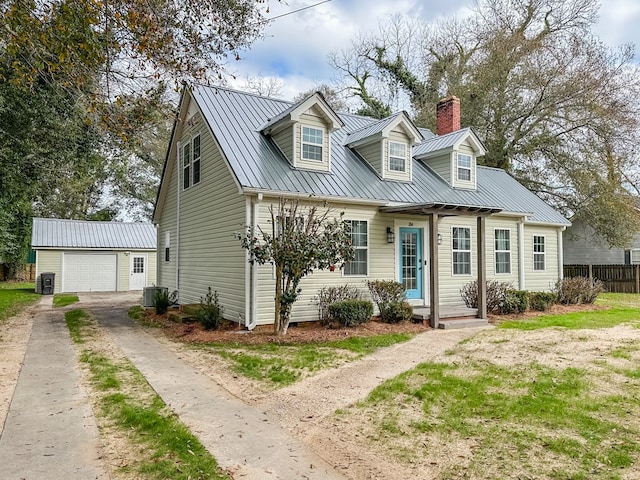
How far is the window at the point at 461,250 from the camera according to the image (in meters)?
13.1

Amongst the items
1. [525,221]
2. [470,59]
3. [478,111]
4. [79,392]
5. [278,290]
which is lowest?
[79,392]

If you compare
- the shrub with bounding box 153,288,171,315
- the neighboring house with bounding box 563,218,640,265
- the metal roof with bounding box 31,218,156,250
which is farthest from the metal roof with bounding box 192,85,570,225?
the metal roof with bounding box 31,218,156,250

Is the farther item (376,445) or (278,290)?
(278,290)

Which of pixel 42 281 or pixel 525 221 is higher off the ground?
pixel 525 221

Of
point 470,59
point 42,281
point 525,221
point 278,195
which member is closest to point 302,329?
point 278,195

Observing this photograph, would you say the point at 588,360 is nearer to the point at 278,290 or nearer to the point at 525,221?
the point at 278,290

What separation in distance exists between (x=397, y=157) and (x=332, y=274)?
14.0 ft

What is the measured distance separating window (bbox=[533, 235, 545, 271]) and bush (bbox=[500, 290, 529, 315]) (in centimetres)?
332

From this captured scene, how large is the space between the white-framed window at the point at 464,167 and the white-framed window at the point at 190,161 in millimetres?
8001

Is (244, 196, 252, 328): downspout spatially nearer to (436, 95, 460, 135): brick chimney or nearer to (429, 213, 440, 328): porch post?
(429, 213, 440, 328): porch post

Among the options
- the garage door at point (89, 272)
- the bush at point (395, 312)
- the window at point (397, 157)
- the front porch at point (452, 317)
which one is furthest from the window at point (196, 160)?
the garage door at point (89, 272)

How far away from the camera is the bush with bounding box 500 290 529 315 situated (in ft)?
40.5

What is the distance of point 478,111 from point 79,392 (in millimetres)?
22477

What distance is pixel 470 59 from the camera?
25.4 meters
